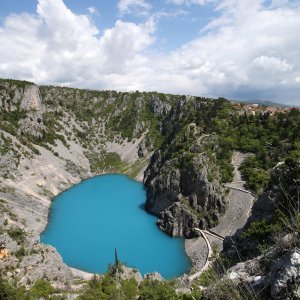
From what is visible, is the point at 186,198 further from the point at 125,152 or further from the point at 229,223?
the point at 125,152

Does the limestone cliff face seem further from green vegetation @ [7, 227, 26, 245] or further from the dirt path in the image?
green vegetation @ [7, 227, 26, 245]

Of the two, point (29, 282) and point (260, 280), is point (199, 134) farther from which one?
point (260, 280)

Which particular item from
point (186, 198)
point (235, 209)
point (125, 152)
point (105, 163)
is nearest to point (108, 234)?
point (186, 198)

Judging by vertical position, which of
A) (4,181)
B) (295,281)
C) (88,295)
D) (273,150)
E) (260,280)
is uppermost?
(295,281)

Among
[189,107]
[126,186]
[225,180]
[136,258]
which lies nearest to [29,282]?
[136,258]

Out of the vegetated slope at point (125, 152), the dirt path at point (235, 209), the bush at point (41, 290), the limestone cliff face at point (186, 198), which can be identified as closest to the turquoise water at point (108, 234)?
the limestone cliff face at point (186, 198)

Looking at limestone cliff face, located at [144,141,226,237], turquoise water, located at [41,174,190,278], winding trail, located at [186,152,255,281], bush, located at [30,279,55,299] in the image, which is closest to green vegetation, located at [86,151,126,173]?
turquoise water, located at [41,174,190,278]

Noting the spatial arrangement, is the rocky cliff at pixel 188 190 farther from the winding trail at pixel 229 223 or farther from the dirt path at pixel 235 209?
the winding trail at pixel 229 223
